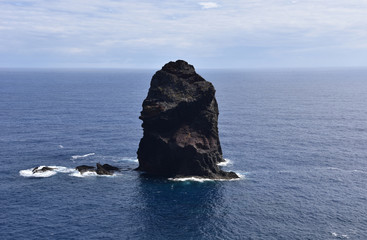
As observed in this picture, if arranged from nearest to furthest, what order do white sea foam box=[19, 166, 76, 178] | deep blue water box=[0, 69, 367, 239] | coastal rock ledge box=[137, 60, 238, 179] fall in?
1. deep blue water box=[0, 69, 367, 239]
2. white sea foam box=[19, 166, 76, 178]
3. coastal rock ledge box=[137, 60, 238, 179]

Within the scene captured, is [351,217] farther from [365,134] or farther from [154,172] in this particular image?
[365,134]

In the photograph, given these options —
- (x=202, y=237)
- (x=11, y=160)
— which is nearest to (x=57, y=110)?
(x=11, y=160)

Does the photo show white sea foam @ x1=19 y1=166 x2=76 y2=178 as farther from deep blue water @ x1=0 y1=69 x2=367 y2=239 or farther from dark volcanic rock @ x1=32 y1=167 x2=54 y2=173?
deep blue water @ x1=0 y1=69 x2=367 y2=239

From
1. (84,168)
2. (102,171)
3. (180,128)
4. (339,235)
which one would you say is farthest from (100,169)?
(339,235)

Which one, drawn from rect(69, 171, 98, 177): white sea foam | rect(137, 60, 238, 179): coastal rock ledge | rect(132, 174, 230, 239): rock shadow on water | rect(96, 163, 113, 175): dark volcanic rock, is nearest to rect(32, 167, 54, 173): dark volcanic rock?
rect(69, 171, 98, 177): white sea foam

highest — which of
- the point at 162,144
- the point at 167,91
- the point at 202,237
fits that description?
the point at 167,91

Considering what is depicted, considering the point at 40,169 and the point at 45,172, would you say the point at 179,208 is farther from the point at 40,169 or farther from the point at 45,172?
the point at 40,169

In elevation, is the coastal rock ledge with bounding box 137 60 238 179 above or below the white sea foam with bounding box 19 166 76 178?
above

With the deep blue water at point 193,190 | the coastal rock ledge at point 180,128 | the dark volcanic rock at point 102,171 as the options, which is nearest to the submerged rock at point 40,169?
the deep blue water at point 193,190
